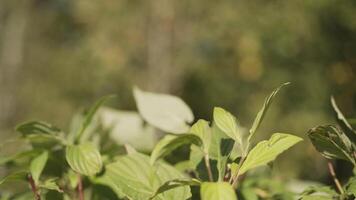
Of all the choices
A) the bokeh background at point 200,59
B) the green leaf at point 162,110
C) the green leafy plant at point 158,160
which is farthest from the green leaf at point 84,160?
the bokeh background at point 200,59

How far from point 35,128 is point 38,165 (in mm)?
37

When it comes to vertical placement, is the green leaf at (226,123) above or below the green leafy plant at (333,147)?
Answer: above

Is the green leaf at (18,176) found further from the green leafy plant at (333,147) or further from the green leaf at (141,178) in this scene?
the green leafy plant at (333,147)

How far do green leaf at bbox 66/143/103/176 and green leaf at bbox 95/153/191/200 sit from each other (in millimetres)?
22

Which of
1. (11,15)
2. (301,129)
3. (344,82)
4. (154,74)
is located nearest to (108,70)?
(154,74)

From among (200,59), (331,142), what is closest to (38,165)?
(331,142)

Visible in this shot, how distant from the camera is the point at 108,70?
6.41 meters

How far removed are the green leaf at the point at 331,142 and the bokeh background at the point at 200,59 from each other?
0.33 m

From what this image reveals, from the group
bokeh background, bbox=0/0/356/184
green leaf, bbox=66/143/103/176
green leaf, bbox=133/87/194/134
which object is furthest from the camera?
bokeh background, bbox=0/0/356/184

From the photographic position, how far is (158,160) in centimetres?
50

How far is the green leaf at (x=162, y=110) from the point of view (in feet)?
1.97

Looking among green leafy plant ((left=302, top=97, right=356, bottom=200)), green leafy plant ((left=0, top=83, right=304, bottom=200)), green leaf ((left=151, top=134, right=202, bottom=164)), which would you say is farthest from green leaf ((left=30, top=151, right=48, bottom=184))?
green leafy plant ((left=302, top=97, right=356, bottom=200))

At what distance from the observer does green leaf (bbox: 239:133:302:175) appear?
40 cm

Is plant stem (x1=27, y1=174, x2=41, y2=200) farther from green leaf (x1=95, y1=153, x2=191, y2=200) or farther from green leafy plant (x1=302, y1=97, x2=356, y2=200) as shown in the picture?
green leafy plant (x1=302, y1=97, x2=356, y2=200)
